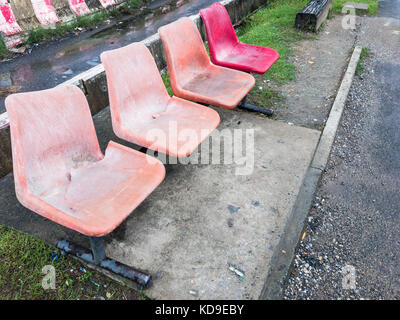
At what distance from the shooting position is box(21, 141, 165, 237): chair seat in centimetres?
167

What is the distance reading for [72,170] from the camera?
2.10m

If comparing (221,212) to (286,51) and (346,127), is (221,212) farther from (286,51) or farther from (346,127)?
(286,51)

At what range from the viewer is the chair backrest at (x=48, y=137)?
177 cm

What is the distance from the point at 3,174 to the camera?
274cm

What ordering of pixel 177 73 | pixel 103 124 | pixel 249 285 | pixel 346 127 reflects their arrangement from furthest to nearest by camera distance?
pixel 346 127
pixel 103 124
pixel 177 73
pixel 249 285

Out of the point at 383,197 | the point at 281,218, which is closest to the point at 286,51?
the point at 383,197

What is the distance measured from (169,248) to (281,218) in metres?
0.89

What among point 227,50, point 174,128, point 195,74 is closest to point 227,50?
point 227,50

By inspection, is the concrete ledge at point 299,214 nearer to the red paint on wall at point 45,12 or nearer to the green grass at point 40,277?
the green grass at point 40,277

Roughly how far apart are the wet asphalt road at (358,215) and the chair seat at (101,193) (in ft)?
3.90

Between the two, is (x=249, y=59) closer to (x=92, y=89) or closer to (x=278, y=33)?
(x=92, y=89)

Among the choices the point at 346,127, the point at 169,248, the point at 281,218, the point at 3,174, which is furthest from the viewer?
the point at 346,127

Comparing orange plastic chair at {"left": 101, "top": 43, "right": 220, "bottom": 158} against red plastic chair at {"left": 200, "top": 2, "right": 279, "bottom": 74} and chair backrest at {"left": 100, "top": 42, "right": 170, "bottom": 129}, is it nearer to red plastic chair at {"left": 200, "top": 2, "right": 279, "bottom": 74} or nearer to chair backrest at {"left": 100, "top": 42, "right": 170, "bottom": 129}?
chair backrest at {"left": 100, "top": 42, "right": 170, "bottom": 129}

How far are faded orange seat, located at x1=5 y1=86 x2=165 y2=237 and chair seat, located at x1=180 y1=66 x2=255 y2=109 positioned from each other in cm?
97
